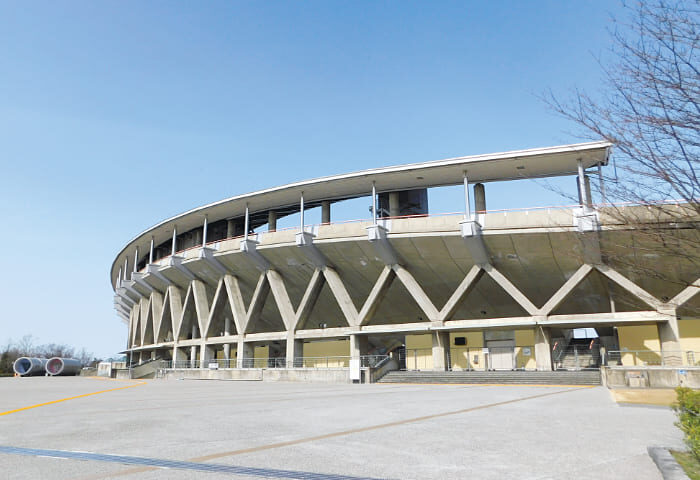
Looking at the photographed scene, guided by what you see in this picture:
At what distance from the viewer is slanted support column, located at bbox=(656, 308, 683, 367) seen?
989 inches

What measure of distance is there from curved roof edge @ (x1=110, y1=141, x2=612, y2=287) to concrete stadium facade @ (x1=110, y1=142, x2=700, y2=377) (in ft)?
0.34

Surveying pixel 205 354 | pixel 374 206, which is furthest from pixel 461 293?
pixel 205 354

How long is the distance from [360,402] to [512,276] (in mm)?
20186

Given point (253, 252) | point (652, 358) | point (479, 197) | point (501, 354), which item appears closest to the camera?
point (652, 358)

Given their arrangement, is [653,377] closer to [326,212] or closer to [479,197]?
[479,197]

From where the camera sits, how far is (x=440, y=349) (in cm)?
A: 3019

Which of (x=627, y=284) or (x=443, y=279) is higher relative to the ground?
(x=443, y=279)

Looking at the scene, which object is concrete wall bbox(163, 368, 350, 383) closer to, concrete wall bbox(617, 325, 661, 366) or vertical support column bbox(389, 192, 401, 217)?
vertical support column bbox(389, 192, 401, 217)

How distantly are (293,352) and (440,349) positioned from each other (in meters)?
10.5

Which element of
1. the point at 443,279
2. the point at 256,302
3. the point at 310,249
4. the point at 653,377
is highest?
the point at 310,249

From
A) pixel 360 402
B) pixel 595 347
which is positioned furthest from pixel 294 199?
pixel 360 402

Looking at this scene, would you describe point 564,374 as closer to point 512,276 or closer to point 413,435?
point 512,276

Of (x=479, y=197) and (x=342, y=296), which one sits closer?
(x=479, y=197)

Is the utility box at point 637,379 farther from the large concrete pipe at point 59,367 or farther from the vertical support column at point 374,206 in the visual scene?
the large concrete pipe at point 59,367
